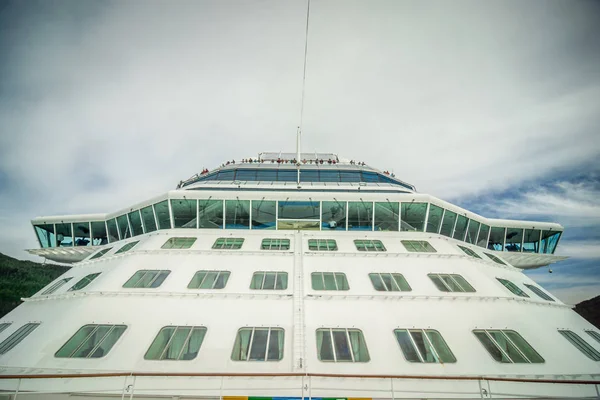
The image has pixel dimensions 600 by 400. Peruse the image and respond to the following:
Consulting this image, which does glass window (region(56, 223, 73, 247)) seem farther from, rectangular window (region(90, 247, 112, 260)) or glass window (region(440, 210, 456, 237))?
glass window (region(440, 210, 456, 237))

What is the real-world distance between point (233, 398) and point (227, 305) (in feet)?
10.1

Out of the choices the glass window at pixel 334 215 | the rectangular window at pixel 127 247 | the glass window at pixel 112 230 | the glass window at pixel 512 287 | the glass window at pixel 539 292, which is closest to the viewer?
the glass window at pixel 512 287

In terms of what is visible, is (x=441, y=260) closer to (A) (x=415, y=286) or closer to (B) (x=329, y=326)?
(A) (x=415, y=286)

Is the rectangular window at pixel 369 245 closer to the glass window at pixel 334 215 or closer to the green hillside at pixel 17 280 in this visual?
the glass window at pixel 334 215

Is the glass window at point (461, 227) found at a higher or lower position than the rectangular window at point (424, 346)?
higher

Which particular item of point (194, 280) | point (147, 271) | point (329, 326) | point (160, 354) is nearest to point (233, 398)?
point (160, 354)

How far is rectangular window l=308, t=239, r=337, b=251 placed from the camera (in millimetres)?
12070

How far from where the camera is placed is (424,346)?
764cm

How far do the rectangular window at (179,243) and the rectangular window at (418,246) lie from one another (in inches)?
402

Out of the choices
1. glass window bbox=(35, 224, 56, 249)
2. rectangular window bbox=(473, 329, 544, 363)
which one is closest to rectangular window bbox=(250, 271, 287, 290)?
rectangular window bbox=(473, 329, 544, 363)

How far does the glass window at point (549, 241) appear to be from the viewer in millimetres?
16281

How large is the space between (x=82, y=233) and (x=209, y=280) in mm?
12759

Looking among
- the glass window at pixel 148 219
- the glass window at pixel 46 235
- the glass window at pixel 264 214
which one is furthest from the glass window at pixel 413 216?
the glass window at pixel 46 235

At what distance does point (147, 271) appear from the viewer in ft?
34.2
